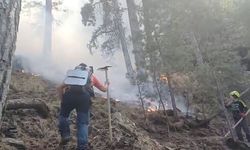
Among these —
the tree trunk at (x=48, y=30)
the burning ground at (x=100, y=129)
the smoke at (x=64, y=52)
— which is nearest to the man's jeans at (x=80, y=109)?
the burning ground at (x=100, y=129)

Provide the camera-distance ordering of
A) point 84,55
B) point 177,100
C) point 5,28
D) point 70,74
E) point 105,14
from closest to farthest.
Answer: point 5,28 < point 70,74 < point 177,100 < point 105,14 < point 84,55

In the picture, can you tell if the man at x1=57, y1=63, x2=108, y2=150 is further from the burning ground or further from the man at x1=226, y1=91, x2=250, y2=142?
the man at x1=226, y1=91, x2=250, y2=142

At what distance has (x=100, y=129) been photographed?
30.6ft

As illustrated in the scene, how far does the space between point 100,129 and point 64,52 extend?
65.1ft

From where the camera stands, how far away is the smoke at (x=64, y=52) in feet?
70.1

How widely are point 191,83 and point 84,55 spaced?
583 inches

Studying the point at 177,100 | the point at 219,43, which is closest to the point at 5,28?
the point at 219,43

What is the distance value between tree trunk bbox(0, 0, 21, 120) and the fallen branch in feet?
21.2

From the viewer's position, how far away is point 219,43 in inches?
608

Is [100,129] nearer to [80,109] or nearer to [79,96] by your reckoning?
[80,109]

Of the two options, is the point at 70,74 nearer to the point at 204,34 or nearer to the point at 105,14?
the point at 204,34

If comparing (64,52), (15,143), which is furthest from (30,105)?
(64,52)

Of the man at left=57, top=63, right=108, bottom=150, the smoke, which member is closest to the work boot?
the man at left=57, top=63, right=108, bottom=150

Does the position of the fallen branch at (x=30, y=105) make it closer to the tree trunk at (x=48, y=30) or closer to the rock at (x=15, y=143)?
the rock at (x=15, y=143)
